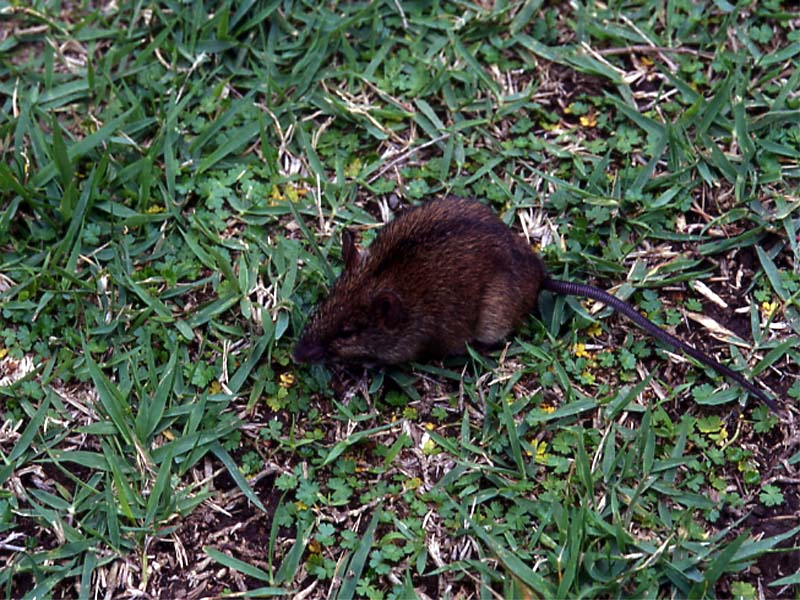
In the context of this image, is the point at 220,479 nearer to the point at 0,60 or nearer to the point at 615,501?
the point at 615,501

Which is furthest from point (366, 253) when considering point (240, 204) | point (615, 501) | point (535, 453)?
point (615, 501)

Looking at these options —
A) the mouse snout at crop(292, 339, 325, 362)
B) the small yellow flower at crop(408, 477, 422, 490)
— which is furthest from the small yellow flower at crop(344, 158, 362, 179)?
the small yellow flower at crop(408, 477, 422, 490)

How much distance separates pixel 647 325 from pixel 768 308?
A: 793mm

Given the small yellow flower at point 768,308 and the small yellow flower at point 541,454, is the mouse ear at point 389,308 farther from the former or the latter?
the small yellow flower at point 768,308

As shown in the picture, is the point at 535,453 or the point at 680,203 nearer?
the point at 535,453

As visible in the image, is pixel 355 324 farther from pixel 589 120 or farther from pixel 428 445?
pixel 589 120

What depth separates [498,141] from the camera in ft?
22.6

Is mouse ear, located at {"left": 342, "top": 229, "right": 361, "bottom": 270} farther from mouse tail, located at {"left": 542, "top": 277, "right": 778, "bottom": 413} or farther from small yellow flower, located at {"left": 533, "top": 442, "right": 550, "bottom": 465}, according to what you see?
small yellow flower, located at {"left": 533, "top": 442, "right": 550, "bottom": 465}

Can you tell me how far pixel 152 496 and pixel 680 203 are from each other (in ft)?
11.7

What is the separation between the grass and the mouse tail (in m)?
0.10

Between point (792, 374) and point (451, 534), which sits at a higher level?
point (792, 374)

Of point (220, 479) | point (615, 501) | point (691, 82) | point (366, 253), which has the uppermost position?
point (691, 82)

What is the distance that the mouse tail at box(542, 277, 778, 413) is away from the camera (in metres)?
5.67

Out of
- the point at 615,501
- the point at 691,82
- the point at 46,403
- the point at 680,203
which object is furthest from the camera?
the point at 691,82
